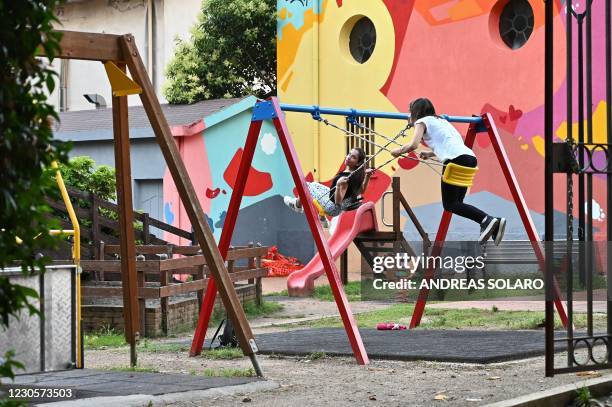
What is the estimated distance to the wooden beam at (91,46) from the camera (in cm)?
842

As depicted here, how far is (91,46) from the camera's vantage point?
8664 millimetres

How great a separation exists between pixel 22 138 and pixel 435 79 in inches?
769

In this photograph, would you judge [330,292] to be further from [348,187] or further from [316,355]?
[316,355]

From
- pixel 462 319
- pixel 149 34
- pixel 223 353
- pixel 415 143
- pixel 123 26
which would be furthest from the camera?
pixel 123 26

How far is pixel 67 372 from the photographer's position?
8.85 m

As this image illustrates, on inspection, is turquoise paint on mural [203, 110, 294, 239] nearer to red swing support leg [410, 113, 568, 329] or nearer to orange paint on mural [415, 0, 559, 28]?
orange paint on mural [415, 0, 559, 28]

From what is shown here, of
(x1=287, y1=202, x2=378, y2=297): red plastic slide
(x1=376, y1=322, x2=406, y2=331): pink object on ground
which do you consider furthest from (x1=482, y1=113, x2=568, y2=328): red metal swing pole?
(x1=287, y1=202, x2=378, y2=297): red plastic slide

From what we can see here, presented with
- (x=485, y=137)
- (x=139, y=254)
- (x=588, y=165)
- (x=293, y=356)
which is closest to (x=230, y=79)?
(x=485, y=137)

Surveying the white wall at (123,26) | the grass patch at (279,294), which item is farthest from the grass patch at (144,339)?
the white wall at (123,26)

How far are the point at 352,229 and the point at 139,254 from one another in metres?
4.69

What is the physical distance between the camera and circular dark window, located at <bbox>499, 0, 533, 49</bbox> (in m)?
21.8

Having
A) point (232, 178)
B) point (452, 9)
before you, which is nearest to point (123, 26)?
point (232, 178)

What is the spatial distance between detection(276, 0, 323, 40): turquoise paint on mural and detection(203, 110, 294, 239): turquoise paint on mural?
7.23 feet

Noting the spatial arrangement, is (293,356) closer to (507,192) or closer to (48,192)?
(48,192)
